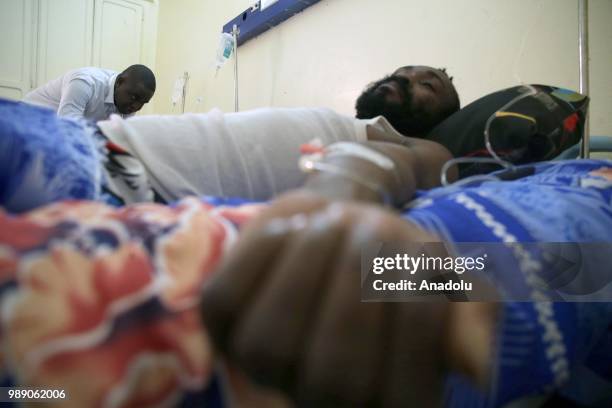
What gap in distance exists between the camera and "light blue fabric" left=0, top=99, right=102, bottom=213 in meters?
0.32

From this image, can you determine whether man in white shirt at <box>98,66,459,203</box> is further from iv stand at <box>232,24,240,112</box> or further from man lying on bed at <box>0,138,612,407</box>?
iv stand at <box>232,24,240,112</box>

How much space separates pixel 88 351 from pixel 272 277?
0.36 ft

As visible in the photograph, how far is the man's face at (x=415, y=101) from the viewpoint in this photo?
3.55ft

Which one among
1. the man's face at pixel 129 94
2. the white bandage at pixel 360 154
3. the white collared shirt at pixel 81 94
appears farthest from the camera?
the man's face at pixel 129 94

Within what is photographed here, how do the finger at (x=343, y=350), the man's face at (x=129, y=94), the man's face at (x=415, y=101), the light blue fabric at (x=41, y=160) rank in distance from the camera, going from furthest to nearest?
the man's face at (x=129, y=94)
the man's face at (x=415, y=101)
the light blue fabric at (x=41, y=160)
the finger at (x=343, y=350)

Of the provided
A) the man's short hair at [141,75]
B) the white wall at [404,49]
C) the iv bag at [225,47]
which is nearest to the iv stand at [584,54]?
the white wall at [404,49]

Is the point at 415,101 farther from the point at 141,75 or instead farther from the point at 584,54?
the point at 141,75

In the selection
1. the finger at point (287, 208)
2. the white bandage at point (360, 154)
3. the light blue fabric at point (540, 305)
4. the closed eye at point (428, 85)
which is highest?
the closed eye at point (428, 85)

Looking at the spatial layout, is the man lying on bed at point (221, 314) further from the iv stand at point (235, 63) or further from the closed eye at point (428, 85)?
the iv stand at point (235, 63)

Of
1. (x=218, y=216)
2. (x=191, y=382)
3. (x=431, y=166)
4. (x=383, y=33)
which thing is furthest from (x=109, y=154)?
(x=383, y=33)

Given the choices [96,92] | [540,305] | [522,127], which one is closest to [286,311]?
[540,305]

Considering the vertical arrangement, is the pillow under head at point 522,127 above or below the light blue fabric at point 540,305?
above

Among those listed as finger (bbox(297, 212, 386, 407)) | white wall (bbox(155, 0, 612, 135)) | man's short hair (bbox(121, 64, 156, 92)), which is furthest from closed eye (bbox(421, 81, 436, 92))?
man's short hair (bbox(121, 64, 156, 92))

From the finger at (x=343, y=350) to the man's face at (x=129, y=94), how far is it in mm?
2308
